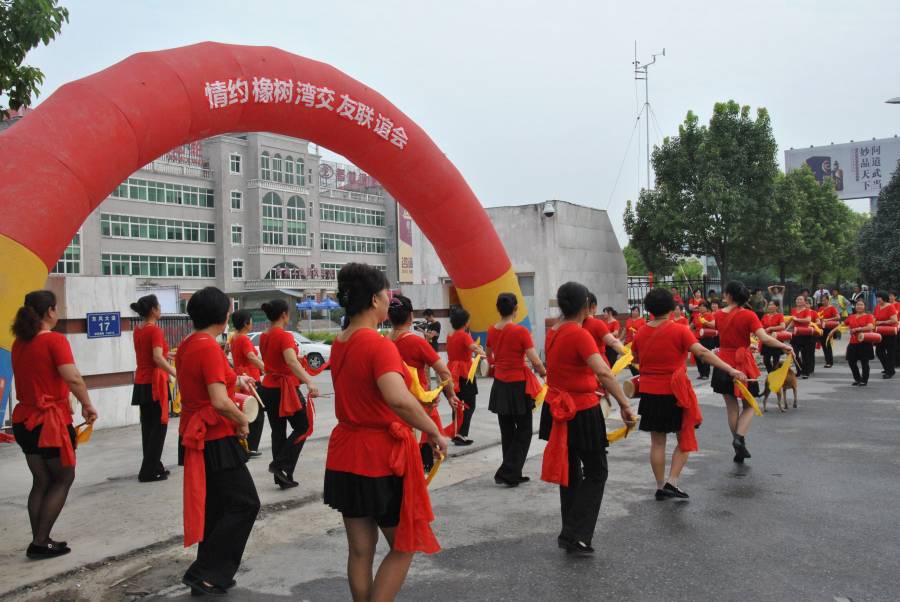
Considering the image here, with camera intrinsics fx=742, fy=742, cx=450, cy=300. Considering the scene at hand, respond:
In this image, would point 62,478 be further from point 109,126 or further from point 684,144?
point 684,144

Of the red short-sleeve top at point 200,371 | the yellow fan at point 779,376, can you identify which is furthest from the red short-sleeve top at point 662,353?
the red short-sleeve top at point 200,371

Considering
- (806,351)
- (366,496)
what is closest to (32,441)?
(366,496)

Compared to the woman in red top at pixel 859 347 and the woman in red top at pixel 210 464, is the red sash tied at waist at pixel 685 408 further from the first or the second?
the woman in red top at pixel 859 347

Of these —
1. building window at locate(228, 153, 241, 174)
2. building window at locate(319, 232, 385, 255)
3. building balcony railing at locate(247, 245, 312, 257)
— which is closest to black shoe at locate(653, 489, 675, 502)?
building balcony railing at locate(247, 245, 312, 257)

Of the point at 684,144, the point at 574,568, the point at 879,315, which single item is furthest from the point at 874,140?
the point at 574,568

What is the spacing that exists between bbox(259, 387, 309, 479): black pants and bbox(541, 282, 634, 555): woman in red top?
254cm

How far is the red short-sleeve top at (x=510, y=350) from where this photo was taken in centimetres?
676

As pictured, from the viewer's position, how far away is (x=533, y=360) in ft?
22.6

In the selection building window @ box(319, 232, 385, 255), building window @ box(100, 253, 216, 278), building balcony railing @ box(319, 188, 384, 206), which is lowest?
building window @ box(100, 253, 216, 278)

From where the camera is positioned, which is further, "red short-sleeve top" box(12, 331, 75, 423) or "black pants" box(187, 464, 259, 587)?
"red short-sleeve top" box(12, 331, 75, 423)

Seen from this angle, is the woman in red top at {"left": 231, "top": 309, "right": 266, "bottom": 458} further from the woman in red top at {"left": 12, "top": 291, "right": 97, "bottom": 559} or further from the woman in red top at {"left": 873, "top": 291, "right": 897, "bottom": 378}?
the woman in red top at {"left": 873, "top": 291, "right": 897, "bottom": 378}

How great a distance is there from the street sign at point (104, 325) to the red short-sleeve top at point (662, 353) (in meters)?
6.95

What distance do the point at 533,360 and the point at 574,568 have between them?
2655mm

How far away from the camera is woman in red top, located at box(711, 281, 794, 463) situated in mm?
6973
